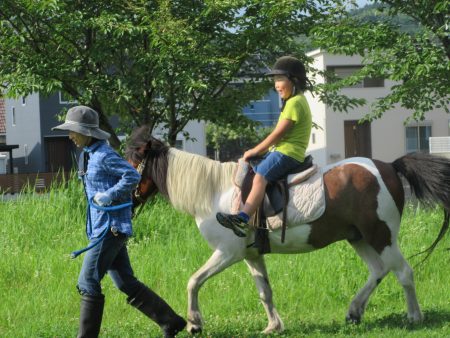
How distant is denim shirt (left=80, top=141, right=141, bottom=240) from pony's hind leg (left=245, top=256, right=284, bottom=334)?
A: 145 centimetres

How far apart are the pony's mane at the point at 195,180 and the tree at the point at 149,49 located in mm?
6263

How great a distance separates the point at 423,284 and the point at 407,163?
248 centimetres

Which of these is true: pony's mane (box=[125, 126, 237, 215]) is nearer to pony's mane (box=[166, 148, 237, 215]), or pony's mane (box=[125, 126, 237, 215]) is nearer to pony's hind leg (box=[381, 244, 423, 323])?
pony's mane (box=[166, 148, 237, 215])

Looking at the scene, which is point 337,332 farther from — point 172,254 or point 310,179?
point 172,254

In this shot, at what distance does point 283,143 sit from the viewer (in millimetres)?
6133

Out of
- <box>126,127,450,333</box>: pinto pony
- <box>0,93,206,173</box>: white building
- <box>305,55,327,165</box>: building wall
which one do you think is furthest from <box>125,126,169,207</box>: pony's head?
<box>305,55,327,165</box>: building wall

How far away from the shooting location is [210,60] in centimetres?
1297

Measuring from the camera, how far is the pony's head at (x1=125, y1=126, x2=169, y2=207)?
642 centimetres

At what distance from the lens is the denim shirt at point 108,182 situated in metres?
5.49

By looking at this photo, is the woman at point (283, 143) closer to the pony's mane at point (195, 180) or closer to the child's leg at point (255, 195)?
the child's leg at point (255, 195)

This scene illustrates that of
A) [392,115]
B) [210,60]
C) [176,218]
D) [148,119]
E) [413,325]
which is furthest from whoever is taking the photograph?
[392,115]

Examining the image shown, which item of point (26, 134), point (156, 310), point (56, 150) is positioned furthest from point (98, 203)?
point (26, 134)

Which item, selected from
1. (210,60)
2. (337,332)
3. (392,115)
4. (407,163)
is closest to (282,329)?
(337,332)

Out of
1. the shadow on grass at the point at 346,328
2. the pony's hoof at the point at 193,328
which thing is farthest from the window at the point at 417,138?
the pony's hoof at the point at 193,328
